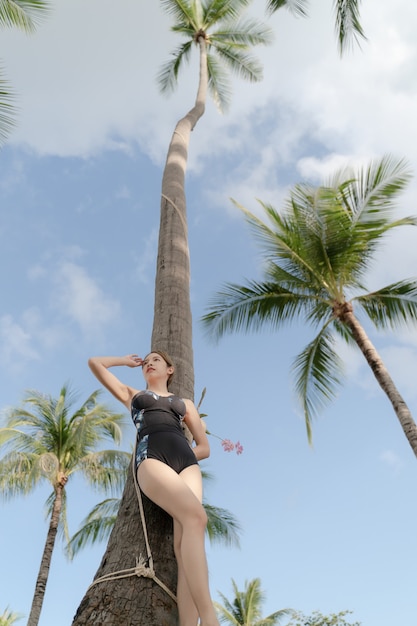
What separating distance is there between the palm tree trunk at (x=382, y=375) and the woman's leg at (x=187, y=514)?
7.17 metres

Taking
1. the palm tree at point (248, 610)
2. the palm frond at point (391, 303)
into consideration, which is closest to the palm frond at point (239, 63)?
the palm frond at point (391, 303)

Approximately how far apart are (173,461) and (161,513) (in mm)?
240

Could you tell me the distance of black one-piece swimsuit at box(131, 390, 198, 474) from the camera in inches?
104

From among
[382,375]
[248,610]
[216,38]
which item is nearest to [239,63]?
[216,38]

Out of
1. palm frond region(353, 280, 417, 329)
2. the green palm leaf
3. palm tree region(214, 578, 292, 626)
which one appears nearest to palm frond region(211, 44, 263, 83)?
the green palm leaf

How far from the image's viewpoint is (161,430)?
2.74 meters

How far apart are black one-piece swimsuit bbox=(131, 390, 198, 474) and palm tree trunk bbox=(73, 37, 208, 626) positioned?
8.7 inches

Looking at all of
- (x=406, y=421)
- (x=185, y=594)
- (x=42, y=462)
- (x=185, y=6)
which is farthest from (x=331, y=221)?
(x=42, y=462)

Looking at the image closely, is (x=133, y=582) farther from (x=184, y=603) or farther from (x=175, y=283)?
(x=175, y=283)

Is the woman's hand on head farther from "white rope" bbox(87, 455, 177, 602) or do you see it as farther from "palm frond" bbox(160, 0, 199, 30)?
"palm frond" bbox(160, 0, 199, 30)

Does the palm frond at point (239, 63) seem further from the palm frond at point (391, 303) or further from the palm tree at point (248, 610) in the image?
the palm tree at point (248, 610)

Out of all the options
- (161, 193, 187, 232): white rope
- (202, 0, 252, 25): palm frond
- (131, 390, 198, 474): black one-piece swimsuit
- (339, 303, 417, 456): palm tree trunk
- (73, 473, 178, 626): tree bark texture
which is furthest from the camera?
(202, 0, 252, 25): palm frond

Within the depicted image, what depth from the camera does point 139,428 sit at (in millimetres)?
2824

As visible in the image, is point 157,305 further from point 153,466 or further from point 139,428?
point 153,466
